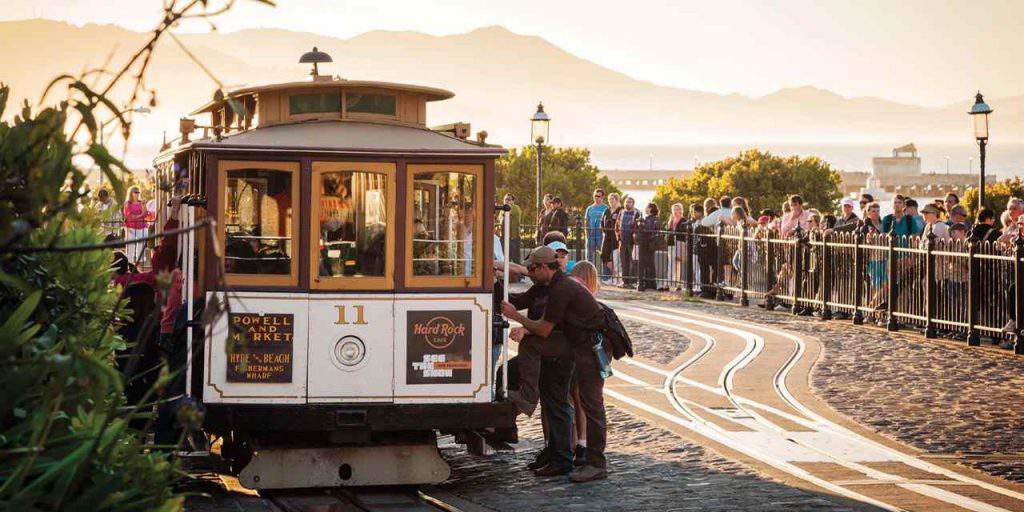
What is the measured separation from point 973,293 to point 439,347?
1083cm

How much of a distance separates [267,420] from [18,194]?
7.34 metres

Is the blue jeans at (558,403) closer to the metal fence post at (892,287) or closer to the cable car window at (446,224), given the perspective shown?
the cable car window at (446,224)

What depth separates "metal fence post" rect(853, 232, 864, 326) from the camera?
23078 mm

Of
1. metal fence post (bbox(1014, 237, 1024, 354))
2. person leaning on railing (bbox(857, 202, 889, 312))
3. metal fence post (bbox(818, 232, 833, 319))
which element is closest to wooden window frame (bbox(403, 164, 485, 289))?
metal fence post (bbox(1014, 237, 1024, 354))

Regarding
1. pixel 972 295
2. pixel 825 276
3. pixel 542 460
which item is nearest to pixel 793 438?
pixel 542 460

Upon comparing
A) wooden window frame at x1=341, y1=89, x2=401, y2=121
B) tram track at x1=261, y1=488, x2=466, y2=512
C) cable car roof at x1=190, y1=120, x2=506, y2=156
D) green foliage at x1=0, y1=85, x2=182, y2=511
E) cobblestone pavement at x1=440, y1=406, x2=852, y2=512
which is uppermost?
wooden window frame at x1=341, y1=89, x2=401, y2=121

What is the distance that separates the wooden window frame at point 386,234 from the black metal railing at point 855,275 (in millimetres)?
10244

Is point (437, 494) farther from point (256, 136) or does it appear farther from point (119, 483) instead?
point (119, 483)

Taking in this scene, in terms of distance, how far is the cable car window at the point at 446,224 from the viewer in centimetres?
1184

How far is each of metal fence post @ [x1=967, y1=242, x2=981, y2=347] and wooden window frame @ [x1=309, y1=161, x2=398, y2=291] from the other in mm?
10918

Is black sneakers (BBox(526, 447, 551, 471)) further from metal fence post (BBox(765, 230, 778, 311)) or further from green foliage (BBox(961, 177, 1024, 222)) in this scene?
green foliage (BBox(961, 177, 1024, 222))

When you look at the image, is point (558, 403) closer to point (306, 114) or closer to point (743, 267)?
→ point (306, 114)

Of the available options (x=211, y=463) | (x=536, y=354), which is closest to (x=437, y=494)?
(x=536, y=354)

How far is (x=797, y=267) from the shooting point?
82.7ft
